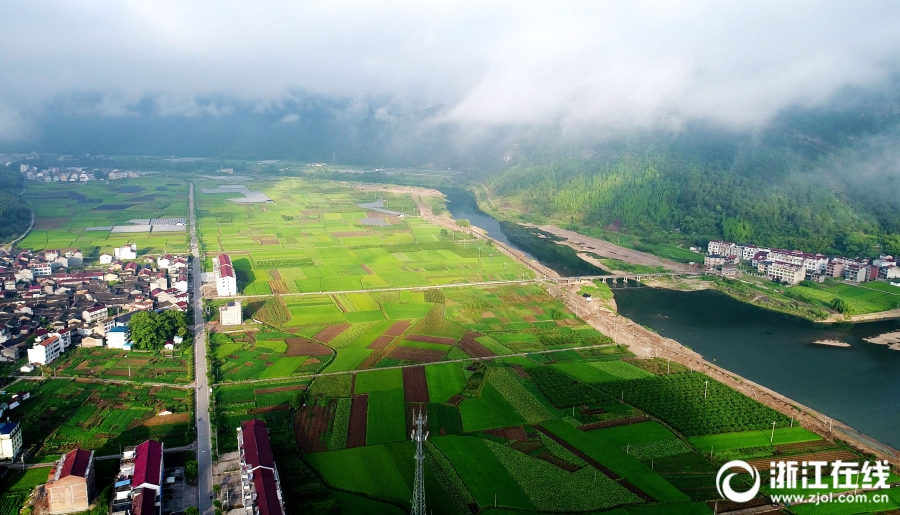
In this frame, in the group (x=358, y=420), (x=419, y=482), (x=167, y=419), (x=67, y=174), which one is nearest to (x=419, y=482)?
(x=419, y=482)

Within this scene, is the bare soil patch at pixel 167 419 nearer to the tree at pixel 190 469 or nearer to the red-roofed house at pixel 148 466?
the red-roofed house at pixel 148 466

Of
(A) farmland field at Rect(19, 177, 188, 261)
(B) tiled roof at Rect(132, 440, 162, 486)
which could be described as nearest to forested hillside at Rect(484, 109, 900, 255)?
(A) farmland field at Rect(19, 177, 188, 261)

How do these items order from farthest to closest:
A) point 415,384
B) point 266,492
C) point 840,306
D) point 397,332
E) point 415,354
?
point 840,306 < point 397,332 < point 415,354 < point 415,384 < point 266,492

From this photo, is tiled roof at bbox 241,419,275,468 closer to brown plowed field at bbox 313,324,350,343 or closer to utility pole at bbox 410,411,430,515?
utility pole at bbox 410,411,430,515

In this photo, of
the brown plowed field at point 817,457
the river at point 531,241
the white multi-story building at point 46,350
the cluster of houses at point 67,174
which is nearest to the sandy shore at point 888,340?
the brown plowed field at point 817,457

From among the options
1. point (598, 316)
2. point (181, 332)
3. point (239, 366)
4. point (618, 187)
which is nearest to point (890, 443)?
point (598, 316)

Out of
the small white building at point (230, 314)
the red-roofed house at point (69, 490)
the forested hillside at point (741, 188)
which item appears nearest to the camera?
the red-roofed house at point (69, 490)

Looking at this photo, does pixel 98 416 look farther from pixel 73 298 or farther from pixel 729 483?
pixel 729 483
